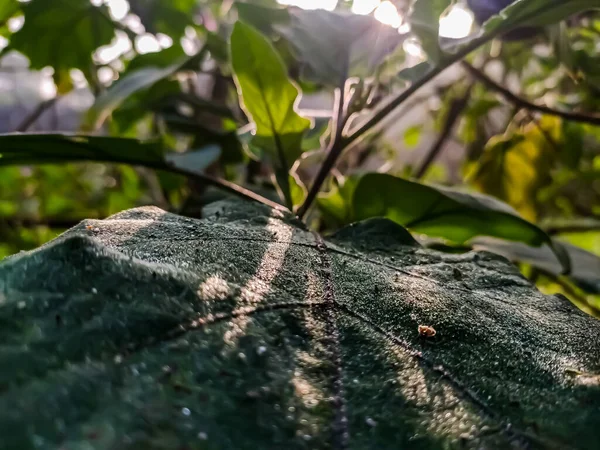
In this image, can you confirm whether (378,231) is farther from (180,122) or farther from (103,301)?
(180,122)

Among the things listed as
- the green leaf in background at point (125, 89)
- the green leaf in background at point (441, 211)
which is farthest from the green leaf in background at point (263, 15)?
the green leaf in background at point (441, 211)

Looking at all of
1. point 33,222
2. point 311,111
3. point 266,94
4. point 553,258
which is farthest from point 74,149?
point 33,222

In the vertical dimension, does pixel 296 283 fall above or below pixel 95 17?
below

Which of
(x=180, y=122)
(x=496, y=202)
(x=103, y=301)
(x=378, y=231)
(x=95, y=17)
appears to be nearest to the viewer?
(x=103, y=301)

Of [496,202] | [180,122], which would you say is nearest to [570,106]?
[496,202]

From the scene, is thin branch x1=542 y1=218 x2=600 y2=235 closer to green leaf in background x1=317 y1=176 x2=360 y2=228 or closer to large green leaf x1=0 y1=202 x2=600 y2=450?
green leaf in background x1=317 y1=176 x2=360 y2=228

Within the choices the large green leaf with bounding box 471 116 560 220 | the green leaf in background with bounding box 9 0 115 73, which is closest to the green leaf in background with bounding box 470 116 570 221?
the large green leaf with bounding box 471 116 560 220

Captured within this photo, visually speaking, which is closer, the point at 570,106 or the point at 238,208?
Result: the point at 238,208
